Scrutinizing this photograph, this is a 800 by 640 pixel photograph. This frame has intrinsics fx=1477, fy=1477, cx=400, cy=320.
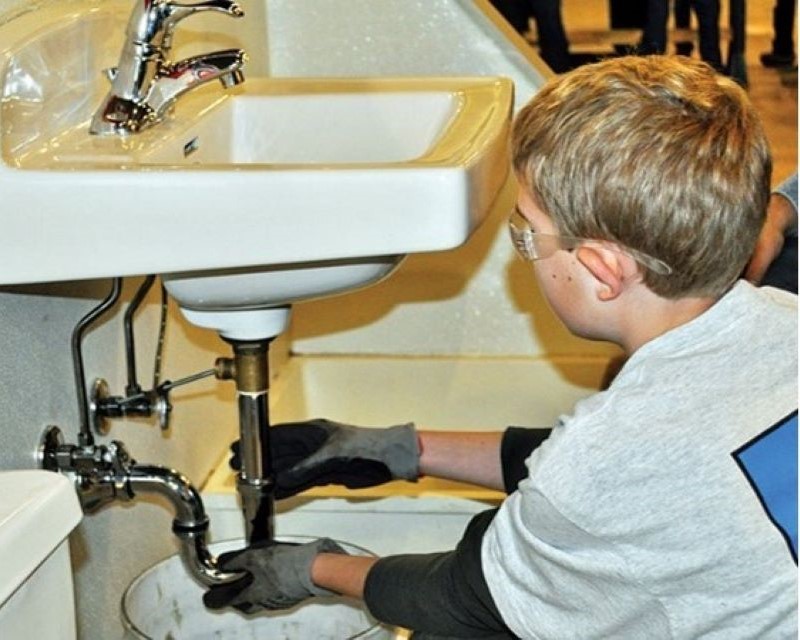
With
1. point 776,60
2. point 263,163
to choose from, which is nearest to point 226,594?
point 263,163

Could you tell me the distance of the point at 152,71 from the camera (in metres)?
1.42

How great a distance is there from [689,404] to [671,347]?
0.21 feet

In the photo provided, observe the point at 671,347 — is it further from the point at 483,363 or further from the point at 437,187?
the point at 483,363

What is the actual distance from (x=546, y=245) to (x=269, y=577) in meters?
0.47

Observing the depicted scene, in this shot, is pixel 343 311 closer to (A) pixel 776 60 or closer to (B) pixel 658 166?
(B) pixel 658 166

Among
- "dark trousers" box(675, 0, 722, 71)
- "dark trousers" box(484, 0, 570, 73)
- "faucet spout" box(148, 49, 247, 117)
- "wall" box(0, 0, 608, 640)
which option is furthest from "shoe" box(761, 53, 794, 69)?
"faucet spout" box(148, 49, 247, 117)

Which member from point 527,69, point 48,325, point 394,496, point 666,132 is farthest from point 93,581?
point 527,69

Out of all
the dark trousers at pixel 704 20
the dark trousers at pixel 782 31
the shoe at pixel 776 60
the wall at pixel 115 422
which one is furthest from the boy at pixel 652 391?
the dark trousers at pixel 782 31

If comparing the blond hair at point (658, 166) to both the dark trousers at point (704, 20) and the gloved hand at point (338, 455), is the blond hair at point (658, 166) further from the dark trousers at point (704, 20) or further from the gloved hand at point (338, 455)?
the dark trousers at point (704, 20)

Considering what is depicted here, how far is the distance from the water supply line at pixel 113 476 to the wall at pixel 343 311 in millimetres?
91

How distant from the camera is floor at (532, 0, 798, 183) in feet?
10.6

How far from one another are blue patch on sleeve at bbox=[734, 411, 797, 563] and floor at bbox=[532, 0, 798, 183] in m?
1.83

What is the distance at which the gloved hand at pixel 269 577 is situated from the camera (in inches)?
59.3

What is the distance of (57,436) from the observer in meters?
1.54
